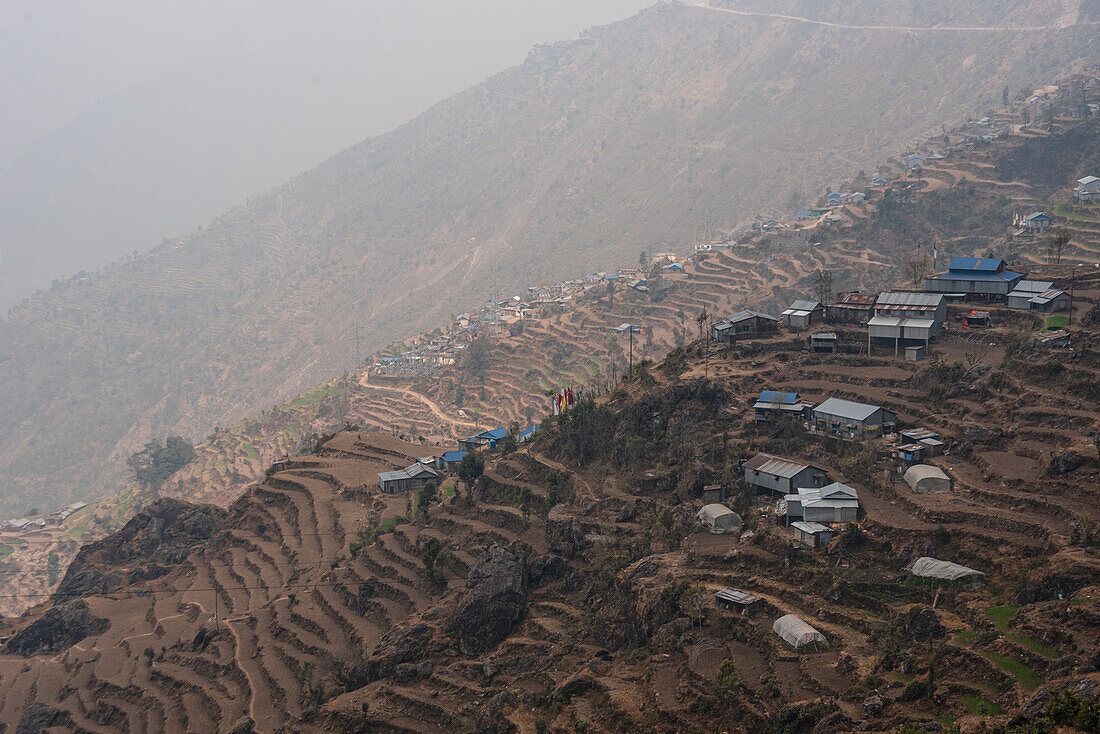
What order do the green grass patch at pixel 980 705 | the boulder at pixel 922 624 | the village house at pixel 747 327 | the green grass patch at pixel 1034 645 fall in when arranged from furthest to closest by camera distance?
the village house at pixel 747 327
the boulder at pixel 922 624
the green grass patch at pixel 1034 645
the green grass patch at pixel 980 705

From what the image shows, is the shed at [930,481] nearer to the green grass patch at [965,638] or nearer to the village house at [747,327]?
the green grass patch at [965,638]

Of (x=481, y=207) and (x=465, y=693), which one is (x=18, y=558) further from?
(x=481, y=207)

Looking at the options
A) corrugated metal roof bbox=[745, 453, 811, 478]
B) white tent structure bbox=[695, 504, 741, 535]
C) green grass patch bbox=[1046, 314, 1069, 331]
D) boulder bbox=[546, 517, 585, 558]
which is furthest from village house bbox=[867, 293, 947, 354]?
boulder bbox=[546, 517, 585, 558]

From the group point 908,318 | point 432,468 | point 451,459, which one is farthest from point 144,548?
point 908,318

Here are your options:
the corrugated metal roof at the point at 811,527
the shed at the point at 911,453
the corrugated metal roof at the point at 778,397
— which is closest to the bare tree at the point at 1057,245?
the corrugated metal roof at the point at 778,397

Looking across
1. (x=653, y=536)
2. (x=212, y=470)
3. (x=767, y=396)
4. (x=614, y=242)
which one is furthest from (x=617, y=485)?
(x=614, y=242)

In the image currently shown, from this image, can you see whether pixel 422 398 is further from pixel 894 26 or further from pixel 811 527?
pixel 894 26
